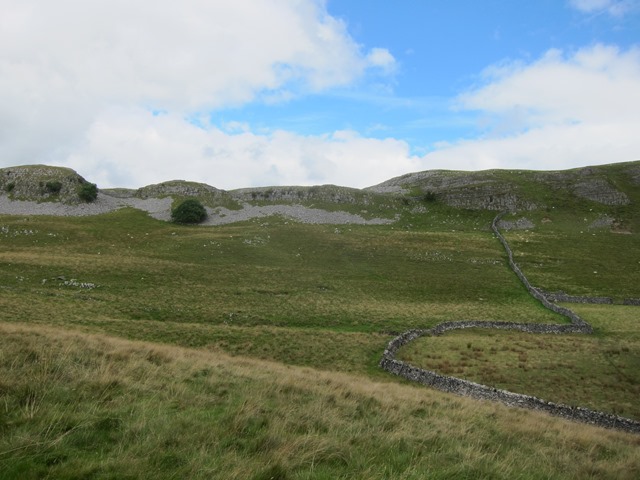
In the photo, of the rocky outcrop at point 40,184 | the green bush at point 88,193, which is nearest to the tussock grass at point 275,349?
the green bush at point 88,193

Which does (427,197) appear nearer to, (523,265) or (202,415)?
(523,265)

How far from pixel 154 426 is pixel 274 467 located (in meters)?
2.77

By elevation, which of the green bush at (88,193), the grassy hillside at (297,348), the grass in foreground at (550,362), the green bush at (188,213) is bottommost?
the grass in foreground at (550,362)

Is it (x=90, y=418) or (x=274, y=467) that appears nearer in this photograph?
(x=274, y=467)

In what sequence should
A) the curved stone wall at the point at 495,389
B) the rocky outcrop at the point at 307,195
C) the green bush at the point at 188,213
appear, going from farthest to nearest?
the rocky outcrop at the point at 307,195 < the green bush at the point at 188,213 < the curved stone wall at the point at 495,389

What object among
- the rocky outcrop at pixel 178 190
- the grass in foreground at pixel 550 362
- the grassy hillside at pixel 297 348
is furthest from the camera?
the rocky outcrop at pixel 178 190

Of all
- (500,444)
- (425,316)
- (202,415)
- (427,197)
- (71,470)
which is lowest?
(425,316)

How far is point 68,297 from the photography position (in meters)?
37.6

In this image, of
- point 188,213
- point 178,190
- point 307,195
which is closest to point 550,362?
point 188,213

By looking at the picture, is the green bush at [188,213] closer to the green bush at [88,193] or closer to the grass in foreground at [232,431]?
the green bush at [88,193]

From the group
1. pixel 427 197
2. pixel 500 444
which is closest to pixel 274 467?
pixel 500 444

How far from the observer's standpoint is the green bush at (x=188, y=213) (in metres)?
81.4

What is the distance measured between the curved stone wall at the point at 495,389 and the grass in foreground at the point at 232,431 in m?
6.15

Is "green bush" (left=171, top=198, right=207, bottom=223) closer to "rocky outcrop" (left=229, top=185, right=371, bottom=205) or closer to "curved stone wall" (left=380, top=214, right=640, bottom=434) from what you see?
"rocky outcrop" (left=229, top=185, right=371, bottom=205)
